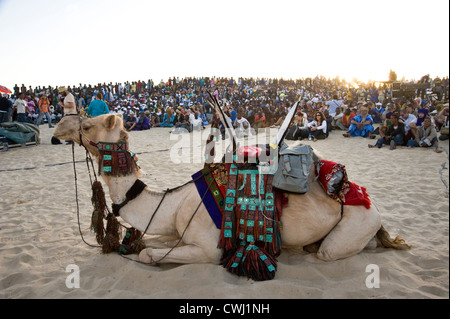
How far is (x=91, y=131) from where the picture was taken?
315 centimetres

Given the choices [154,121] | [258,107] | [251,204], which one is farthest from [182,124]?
[251,204]

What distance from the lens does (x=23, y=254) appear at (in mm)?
3570

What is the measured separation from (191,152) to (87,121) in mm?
8209

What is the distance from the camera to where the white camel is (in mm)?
2994

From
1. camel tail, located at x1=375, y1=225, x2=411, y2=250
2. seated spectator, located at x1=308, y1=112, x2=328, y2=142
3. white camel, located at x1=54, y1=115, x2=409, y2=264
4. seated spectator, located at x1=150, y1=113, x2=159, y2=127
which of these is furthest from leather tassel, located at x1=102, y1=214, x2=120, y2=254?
seated spectator, located at x1=150, y1=113, x2=159, y2=127

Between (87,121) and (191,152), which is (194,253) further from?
(191,152)

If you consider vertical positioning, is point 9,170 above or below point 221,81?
below

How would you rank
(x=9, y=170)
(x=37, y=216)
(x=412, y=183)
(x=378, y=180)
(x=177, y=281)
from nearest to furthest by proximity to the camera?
(x=177, y=281)
(x=37, y=216)
(x=412, y=183)
(x=378, y=180)
(x=9, y=170)

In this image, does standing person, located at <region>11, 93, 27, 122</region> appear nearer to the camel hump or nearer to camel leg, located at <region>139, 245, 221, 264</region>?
camel leg, located at <region>139, 245, 221, 264</region>

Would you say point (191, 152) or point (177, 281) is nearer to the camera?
point (177, 281)

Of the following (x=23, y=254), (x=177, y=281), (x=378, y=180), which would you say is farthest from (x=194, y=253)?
(x=378, y=180)

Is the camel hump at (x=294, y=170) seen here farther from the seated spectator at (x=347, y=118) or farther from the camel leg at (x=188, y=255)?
the seated spectator at (x=347, y=118)

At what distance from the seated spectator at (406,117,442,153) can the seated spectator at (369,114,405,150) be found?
31 cm

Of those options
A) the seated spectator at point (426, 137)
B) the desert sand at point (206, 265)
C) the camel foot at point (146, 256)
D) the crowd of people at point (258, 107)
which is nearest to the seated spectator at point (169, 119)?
the crowd of people at point (258, 107)
